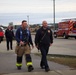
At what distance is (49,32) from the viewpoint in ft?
37.9

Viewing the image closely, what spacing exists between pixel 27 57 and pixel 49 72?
1.01 m

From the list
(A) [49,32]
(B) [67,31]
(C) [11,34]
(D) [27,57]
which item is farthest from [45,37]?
(B) [67,31]

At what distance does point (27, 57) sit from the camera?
11469 millimetres

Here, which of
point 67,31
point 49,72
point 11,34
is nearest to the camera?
point 49,72

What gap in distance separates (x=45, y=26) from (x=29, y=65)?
1494 mm

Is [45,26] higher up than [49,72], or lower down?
higher up

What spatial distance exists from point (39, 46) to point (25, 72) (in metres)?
1.14

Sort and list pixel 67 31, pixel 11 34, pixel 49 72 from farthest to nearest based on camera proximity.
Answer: pixel 67 31 → pixel 11 34 → pixel 49 72

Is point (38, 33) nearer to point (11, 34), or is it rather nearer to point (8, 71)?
point (8, 71)

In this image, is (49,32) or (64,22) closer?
(49,32)

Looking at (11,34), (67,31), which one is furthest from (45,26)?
(67,31)

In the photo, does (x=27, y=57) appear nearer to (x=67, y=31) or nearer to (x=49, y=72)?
(x=49, y=72)

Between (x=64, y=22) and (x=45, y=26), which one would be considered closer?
(x=45, y=26)

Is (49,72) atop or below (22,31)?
below
